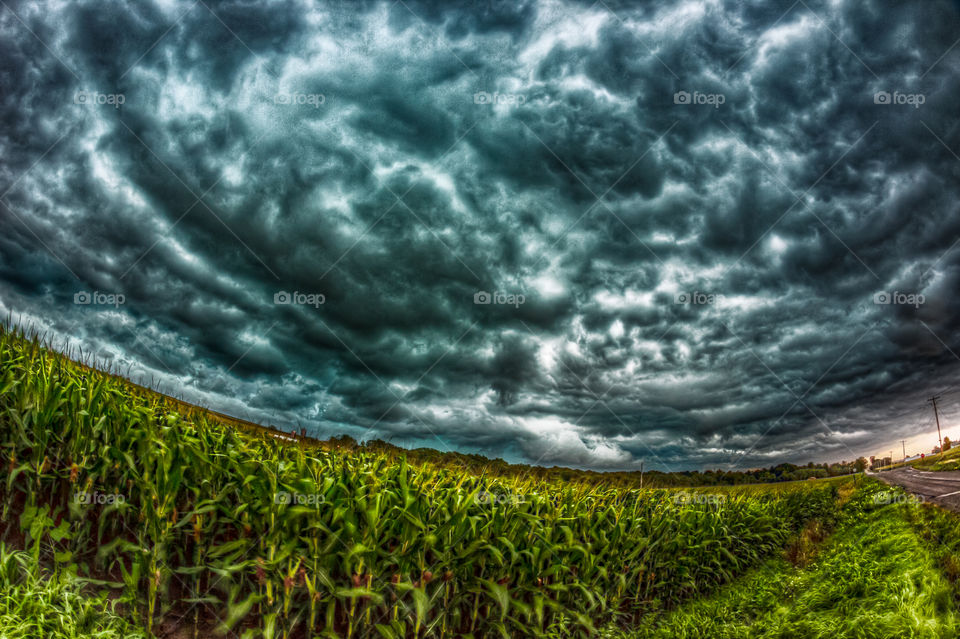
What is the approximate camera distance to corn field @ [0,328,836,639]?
329 cm

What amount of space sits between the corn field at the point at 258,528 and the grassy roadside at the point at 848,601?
1207 mm

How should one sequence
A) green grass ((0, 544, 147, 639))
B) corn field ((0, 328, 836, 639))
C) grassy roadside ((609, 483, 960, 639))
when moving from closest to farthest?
green grass ((0, 544, 147, 639)), corn field ((0, 328, 836, 639)), grassy roadside ((609, 483, 960, 639))

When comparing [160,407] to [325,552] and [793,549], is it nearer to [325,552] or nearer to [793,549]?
[325,552]

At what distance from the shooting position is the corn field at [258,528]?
329 cm

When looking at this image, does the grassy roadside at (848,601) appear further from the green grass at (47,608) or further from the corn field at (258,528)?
the green grass at (47,608)

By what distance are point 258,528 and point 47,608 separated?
108cm

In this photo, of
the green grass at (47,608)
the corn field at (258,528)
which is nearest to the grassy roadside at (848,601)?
the corn field at (258,528)

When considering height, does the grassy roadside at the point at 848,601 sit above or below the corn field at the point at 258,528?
below

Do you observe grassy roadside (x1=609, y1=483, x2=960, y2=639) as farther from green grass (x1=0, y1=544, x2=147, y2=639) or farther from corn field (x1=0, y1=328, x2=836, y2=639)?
green grass (x1=0, y1=544, x2=147, y2=639)

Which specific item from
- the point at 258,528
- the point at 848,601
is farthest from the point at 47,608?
the point at 848,601

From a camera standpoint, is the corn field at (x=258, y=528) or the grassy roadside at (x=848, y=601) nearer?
the corn field at (x=258, y=528)

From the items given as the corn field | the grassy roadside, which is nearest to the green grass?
the corn field

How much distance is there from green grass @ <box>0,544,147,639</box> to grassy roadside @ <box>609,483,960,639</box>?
3.70 metres

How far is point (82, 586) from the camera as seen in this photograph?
10.5ft
